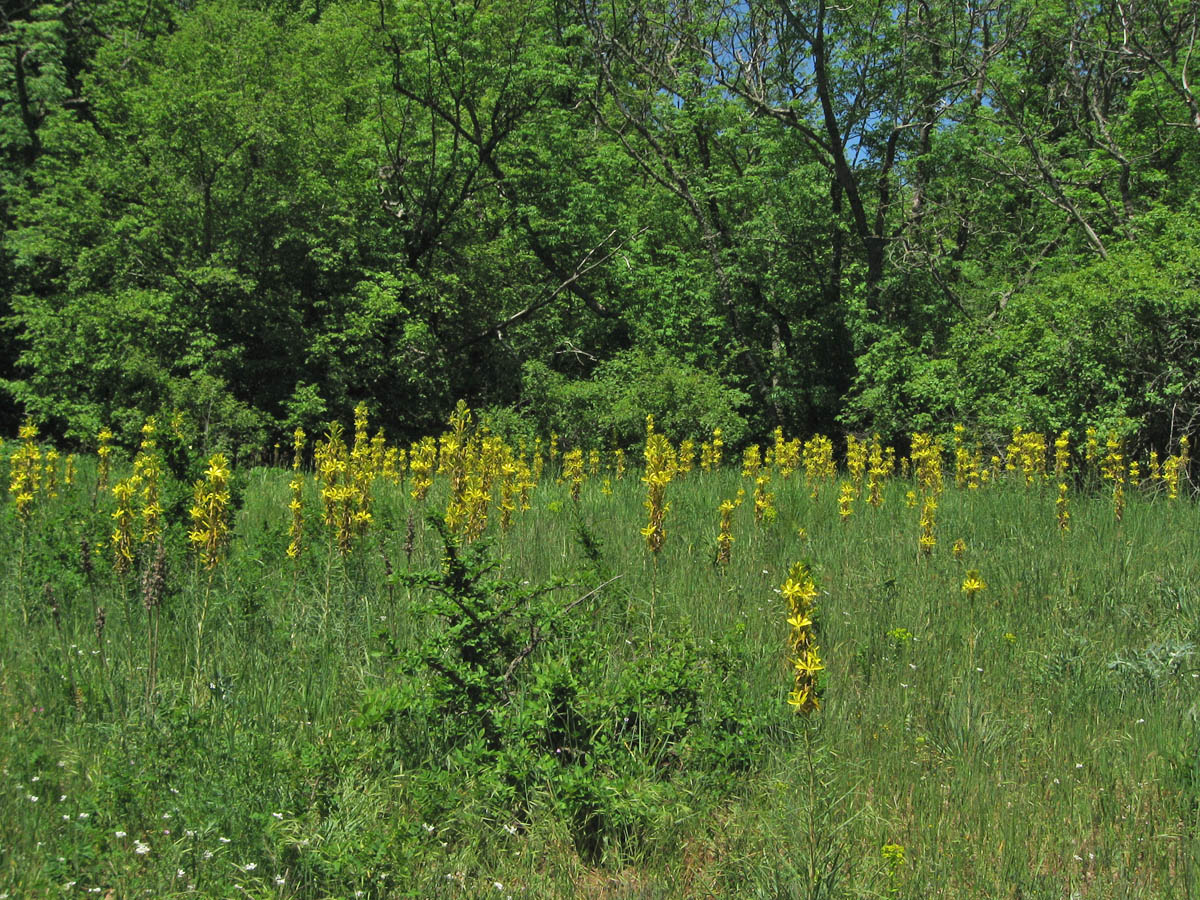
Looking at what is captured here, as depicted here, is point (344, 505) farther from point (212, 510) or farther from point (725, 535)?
point (725, 535)

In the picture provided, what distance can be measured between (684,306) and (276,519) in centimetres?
1145

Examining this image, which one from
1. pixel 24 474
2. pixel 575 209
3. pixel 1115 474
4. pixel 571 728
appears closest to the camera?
pixel 571 728

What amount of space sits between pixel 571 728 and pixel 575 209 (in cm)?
1430

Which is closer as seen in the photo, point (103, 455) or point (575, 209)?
point (103, 455)

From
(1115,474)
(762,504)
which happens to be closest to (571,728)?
(762,504)

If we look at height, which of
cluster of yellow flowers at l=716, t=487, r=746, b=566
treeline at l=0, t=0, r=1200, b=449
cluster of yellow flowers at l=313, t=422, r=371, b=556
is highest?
treeline at l=0, t=0, r=1200, b=449

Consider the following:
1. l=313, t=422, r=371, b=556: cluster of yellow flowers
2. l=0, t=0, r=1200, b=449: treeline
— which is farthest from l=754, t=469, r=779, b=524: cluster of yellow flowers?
l=0, t=0, r=1200, b=449: treeline

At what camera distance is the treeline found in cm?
1451

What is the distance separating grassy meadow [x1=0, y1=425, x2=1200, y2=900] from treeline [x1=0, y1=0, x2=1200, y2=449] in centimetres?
911

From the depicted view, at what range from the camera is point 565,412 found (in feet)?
50.7

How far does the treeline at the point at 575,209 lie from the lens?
571 inches

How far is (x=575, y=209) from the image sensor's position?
16.7 meters

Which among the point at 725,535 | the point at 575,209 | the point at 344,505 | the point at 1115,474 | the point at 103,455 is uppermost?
the point at 575,209

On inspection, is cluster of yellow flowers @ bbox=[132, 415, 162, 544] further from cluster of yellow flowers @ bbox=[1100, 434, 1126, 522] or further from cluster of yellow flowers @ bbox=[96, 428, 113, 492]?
cluster of yellow flowers @ bbox=[1100, 434, 1126, 522]
